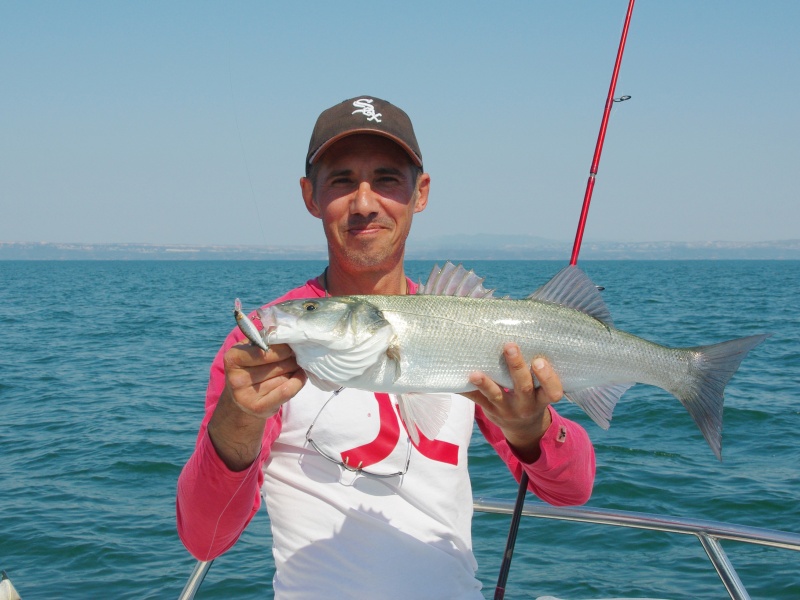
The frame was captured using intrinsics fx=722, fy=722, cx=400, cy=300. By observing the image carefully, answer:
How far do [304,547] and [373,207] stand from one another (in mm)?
1665

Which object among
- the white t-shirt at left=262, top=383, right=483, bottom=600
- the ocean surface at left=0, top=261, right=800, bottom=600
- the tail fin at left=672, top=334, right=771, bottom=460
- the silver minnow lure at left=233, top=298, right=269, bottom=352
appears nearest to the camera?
the silver minnow lure at left=233, top=298, right=269, bottom=352

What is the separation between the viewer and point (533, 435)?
134 inches

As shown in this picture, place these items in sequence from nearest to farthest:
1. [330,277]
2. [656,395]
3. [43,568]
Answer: [330,277] → [43,568] → [656,395]

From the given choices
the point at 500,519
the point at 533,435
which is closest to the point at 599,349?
the point at 533,435

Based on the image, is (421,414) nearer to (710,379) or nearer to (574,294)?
(574,294)

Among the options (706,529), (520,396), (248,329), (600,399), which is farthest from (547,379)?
(706,529)

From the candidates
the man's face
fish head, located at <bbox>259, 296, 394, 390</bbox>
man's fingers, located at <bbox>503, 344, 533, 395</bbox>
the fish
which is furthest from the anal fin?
the man's face

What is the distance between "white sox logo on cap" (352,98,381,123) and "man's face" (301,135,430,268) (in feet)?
0.31

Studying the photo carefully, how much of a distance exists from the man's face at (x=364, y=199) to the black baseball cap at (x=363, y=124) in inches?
2.8

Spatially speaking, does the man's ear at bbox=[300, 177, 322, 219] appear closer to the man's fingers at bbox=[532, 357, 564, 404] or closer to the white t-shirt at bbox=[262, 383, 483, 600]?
the white t-shirt at bbox=[262, 383, 483, 600]

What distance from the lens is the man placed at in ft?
10.0

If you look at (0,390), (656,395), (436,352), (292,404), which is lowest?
(0,390)

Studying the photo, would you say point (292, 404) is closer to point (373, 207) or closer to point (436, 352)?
point (436, 352)

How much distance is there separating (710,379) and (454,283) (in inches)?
51.3
